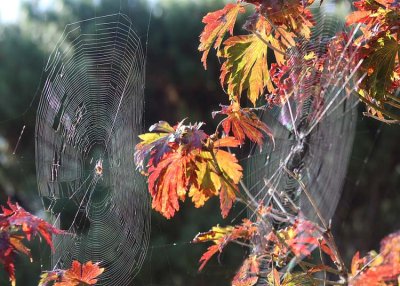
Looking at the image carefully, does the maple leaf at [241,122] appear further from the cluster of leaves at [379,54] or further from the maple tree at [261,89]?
the cluster of leaves at [379,54]

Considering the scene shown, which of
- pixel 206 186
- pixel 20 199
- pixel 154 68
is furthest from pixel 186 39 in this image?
pixel 206 186

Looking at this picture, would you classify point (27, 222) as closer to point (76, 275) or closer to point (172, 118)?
point (76, 275)

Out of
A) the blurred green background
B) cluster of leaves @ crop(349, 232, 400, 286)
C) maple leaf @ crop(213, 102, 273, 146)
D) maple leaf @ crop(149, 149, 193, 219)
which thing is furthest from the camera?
the blurred green background

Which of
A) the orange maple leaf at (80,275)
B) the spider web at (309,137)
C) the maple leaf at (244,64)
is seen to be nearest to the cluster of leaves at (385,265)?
the spider web at (309,137)

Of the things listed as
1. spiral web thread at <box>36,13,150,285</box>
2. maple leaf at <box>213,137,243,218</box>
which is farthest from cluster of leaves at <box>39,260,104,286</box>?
spiral web thread at <box>36,13,150,285</box>

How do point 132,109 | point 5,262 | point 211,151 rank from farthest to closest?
point 132,109 → point 211,151 → point 5,262

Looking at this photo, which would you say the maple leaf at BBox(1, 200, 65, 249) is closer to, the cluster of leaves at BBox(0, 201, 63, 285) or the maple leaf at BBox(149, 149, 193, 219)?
the cluster of leaves at BBox(0, 201, 63, 285)

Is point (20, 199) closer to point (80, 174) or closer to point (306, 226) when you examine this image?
point (80, 174)
